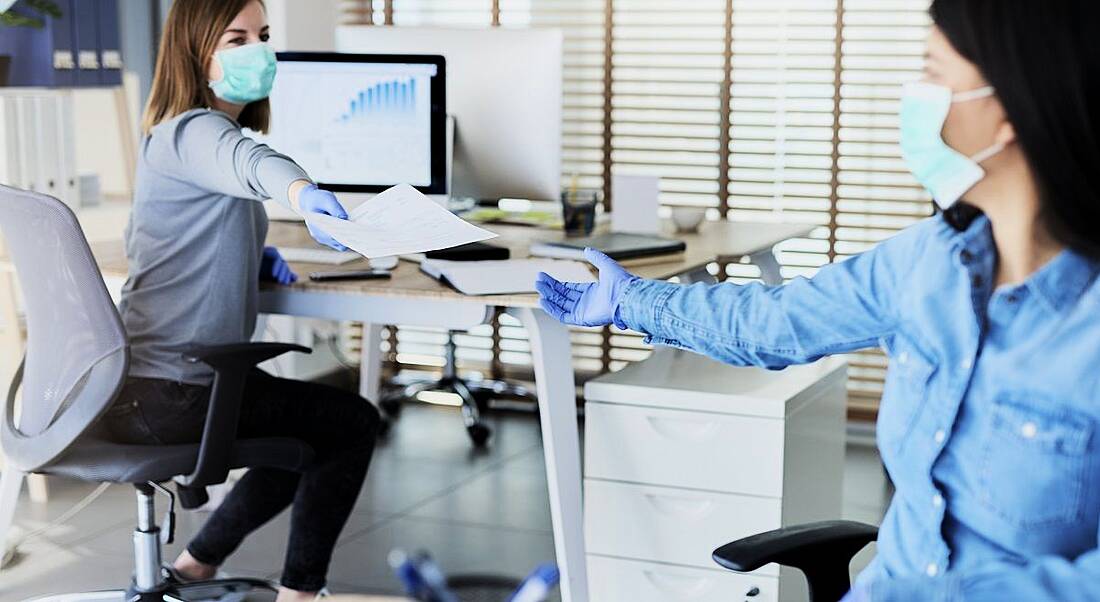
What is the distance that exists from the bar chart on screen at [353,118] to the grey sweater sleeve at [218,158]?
688 mm

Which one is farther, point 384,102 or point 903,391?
point 384,102

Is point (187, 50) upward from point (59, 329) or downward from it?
upward

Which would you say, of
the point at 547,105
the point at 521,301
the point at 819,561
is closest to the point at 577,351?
the point at 547,105

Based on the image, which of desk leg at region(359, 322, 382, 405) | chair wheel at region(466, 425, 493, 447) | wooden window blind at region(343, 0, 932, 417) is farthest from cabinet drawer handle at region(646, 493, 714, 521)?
wooden window blind at region(343, 0, 932, 417)

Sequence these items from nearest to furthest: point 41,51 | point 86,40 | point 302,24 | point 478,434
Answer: point 41,51, point 86,40, point 478,434, point 302,24

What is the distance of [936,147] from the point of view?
1.46 meters

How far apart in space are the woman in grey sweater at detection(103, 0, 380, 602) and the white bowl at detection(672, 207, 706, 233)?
113 centimetres

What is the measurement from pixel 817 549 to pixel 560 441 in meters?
1.05

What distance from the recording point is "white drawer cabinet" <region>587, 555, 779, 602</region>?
2584 mm

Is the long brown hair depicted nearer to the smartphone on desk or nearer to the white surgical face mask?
the smartphone on desk

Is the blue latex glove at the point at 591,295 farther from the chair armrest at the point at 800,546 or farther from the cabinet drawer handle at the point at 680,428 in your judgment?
the cabinet drawer handle at the point at 680,428

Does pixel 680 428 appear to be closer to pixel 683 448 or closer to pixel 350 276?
pixel 683 448

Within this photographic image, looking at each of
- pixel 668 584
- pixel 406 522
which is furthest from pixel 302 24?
pixel 668 584

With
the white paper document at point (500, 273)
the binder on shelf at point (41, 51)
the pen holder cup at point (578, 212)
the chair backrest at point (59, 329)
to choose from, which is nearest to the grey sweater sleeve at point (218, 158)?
the chair backrest at point (59, 329)
